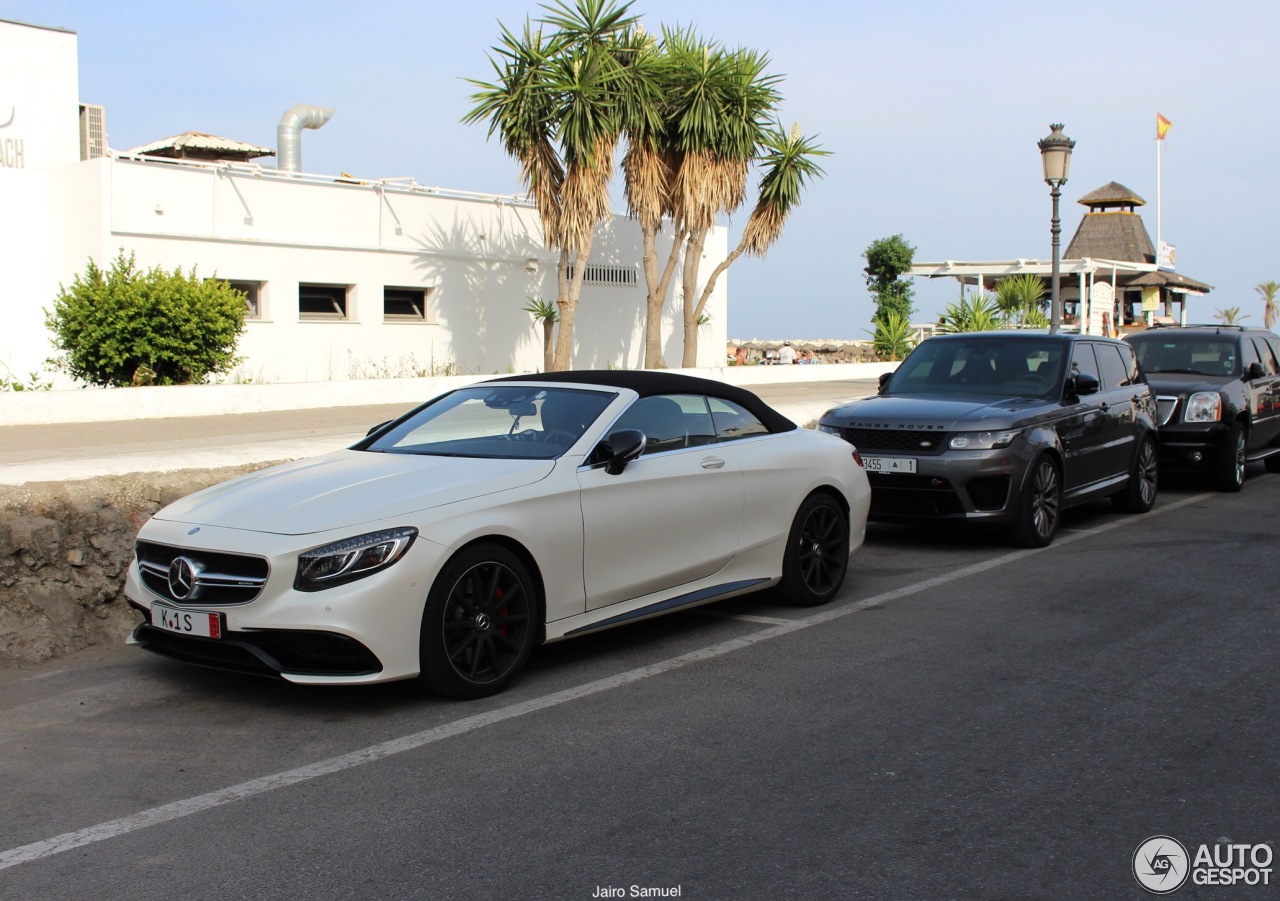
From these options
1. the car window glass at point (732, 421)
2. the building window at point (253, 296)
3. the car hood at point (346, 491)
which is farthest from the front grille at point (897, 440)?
the building window at point (253, 296)

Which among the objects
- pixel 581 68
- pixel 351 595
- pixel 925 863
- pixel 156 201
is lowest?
pixel 925 863

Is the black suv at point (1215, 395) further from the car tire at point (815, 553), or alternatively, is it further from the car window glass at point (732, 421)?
the car window glass at point (732, 421)

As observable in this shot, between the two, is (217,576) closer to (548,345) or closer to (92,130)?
(548,345)

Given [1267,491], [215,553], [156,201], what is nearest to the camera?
[215,553]

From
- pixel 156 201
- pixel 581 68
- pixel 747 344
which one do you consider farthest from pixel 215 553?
pixel 747 344

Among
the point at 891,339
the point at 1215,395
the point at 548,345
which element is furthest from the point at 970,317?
the point at 1215,395

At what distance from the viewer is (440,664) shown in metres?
5.49

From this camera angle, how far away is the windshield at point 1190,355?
14.4 metres

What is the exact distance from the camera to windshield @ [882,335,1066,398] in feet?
34.9

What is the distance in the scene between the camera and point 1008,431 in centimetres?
956

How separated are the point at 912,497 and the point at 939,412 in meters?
0.73

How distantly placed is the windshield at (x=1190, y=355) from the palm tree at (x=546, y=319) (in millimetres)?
13878

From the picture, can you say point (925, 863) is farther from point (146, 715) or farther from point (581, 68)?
point (581, 68)

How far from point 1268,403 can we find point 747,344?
3064 cm
